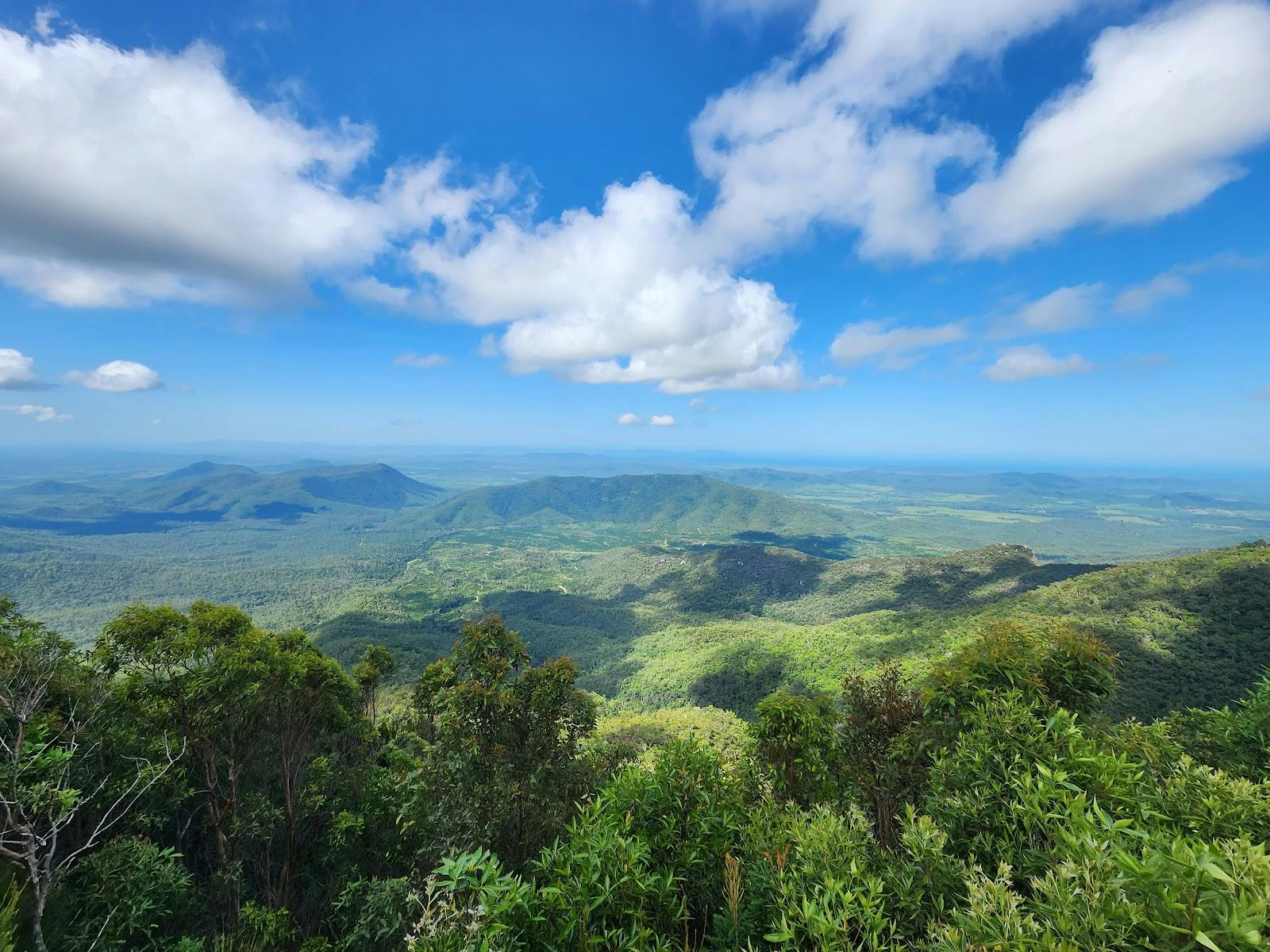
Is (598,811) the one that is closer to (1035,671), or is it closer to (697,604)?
(1035,671)

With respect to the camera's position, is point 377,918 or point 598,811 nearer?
point 598,811

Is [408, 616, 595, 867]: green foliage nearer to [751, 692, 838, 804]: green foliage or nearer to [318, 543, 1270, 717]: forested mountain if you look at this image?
[751, 692, 838, 804]: green foliage

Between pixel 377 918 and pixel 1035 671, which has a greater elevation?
pixel 1035 671

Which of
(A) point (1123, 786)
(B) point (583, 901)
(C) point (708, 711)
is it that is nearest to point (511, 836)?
(B) point (583, 901)

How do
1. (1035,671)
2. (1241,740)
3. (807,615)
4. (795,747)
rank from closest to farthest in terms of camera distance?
(1241,740)
(1035,671)
(795,747)
(807,615)

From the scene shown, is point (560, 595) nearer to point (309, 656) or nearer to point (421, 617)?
point (421, 617)

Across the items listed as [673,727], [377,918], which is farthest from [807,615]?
[377,918]

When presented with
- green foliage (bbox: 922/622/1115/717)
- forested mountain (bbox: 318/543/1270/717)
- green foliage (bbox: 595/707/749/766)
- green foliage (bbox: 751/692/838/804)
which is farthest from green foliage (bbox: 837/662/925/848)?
green foliage (bbox: 595/707/749/766)

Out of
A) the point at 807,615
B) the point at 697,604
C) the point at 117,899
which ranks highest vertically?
the point at 117,899

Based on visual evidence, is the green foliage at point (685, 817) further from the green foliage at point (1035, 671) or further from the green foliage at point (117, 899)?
the green foliage at point (117, 899)
